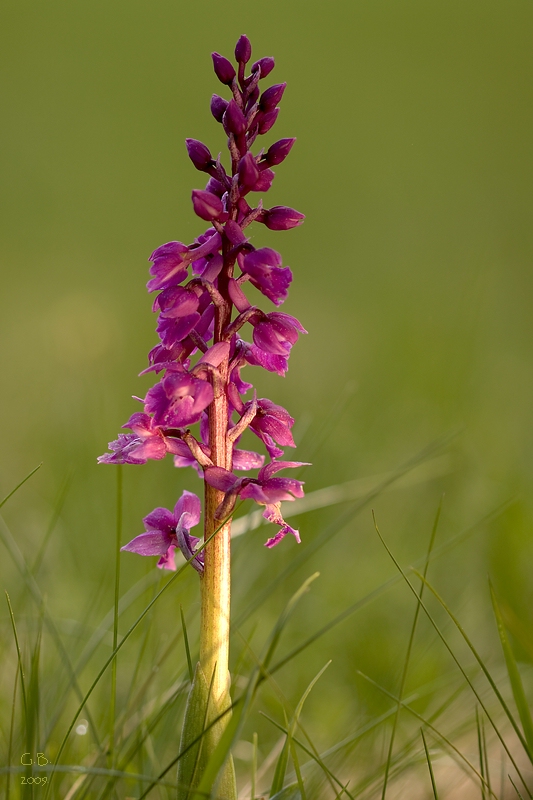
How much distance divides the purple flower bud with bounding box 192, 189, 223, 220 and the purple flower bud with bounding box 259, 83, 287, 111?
25 centimetres

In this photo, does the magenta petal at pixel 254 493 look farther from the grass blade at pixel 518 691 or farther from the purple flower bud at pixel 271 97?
the purple flower bud at pixel 271 97

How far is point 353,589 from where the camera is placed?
282cm

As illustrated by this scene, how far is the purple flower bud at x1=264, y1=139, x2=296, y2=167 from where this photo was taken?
1.55m

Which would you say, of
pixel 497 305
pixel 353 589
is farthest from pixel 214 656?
pixel 497 305

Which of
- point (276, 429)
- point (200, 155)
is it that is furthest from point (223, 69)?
point (276, 429)

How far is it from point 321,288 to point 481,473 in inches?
146

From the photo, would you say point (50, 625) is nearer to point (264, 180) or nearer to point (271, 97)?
point (264, 180)

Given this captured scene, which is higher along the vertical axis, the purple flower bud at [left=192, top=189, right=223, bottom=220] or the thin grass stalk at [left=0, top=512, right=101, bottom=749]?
the purple flower bud at [left=192, top=189, right=223, bottom=220]

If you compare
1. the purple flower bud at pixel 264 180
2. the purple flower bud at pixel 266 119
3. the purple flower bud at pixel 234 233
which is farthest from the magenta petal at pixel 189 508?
the purple flower bud at pixel 266 119

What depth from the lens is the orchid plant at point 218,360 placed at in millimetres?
1428

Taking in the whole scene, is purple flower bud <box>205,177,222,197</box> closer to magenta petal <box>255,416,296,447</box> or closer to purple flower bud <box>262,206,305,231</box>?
purple flower bud <box>262,206,305,231</box>

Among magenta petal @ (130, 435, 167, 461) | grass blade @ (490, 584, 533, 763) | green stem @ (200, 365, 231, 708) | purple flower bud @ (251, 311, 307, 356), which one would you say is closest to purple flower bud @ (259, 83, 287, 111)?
purple flower bud @ (251, 311, 307, 356)

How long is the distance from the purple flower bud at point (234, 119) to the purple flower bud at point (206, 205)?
157 millimetres

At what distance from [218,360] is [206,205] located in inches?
11.2
